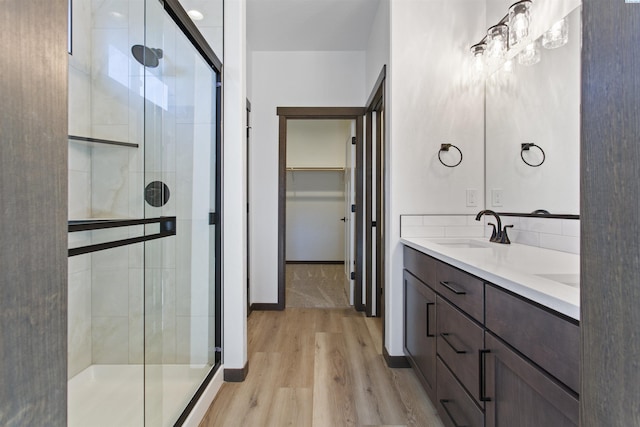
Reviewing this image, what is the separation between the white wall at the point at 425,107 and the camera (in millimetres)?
2088

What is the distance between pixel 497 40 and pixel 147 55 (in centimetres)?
195

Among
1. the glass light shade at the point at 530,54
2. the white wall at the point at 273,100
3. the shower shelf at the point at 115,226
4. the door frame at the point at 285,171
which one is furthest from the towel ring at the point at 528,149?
the shower shelf at the point at 115,226

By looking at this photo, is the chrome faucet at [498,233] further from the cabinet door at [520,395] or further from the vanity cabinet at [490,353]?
the cabinet door at [520,395]

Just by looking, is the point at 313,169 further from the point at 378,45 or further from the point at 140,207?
the point at 140,207

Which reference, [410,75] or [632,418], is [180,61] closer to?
[410,75]

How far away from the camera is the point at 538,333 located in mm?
824

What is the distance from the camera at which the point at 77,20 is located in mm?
1601

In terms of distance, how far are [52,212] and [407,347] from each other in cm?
203

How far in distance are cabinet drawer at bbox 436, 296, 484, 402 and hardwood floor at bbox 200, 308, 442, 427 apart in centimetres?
44

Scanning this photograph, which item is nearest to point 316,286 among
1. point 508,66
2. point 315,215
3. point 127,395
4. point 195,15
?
point 315,215

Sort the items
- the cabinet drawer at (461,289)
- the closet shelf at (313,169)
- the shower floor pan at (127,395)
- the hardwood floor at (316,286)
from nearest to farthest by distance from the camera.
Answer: the cabinet drawer at (461,289)
the shower floor pan at (127,395)
the hardwood floor at (316,286)
the closet shelf at (313,169)

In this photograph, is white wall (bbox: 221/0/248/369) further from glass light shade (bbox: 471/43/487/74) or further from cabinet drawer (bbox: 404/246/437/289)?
glass light shade (bbox: 471/43/487/74)

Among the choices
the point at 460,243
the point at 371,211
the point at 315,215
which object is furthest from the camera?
the point at 315,215

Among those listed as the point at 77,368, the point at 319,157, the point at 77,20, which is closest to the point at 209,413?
the point at 77,368
